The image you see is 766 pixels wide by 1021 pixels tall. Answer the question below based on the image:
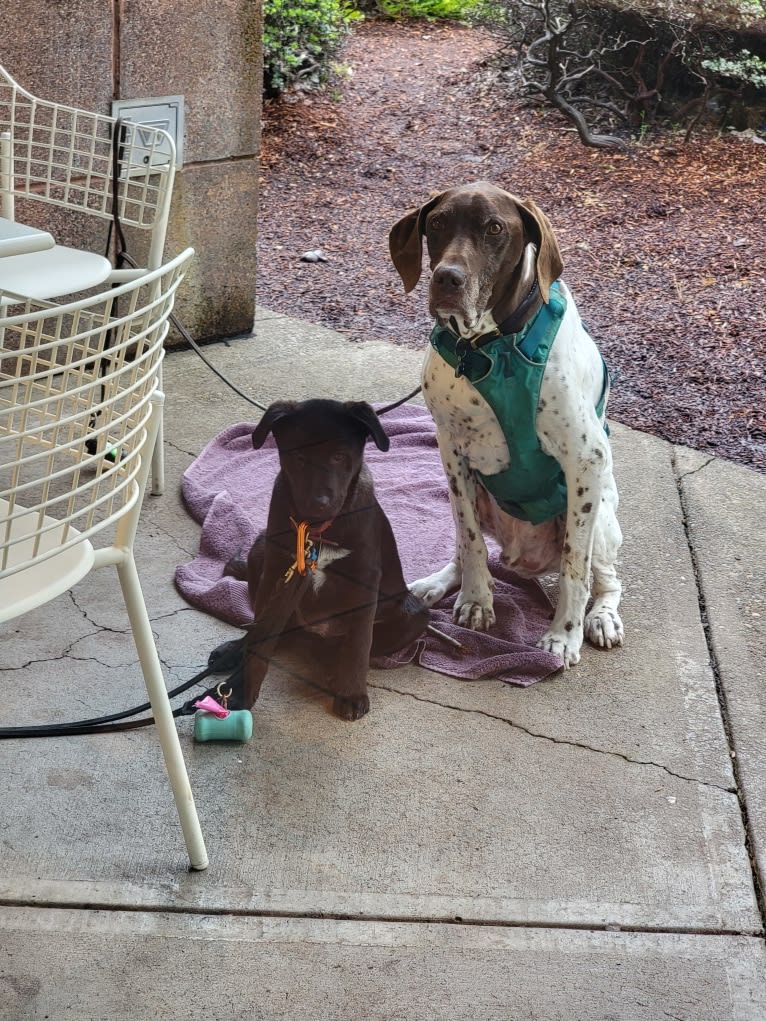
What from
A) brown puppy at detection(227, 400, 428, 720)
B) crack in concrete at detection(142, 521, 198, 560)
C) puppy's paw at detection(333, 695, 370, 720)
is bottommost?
crack in concrete at detection(142, 521, 198, 560)

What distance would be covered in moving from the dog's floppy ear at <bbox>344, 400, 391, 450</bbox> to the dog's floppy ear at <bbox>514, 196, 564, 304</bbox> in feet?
1.66

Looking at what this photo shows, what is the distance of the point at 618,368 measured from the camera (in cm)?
544

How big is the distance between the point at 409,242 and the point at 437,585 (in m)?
0.98

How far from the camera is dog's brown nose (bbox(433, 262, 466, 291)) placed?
2752 millimetres

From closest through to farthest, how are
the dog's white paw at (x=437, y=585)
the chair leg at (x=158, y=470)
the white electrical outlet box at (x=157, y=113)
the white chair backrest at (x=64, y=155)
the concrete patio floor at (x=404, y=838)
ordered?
the concrete patio floor at (x=404, y=838), the dog's white paw at (x=437, y=585), the white chair backrest at (x=64, y=155), the chair leg at (x=158, y=470), the white electrical outlet box at (x=157, y=113)

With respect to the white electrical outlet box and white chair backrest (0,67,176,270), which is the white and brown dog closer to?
white chair backrest (0,67,176,270)

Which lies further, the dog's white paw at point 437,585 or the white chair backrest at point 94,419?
the dog's white paw at point 437,585

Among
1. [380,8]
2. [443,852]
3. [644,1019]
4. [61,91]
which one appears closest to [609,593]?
[443,852]

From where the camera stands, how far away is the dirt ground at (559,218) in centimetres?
542

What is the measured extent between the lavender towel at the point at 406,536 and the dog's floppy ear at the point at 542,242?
3.12 feet

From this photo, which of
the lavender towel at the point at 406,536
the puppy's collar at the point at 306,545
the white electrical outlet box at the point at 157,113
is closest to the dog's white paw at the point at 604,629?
the lavender towel at the point at 406,536

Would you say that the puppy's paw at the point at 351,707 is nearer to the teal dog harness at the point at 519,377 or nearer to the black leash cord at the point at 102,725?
the black leash cord at the point at 102,725

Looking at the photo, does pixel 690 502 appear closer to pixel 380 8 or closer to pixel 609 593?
pixel 609 593

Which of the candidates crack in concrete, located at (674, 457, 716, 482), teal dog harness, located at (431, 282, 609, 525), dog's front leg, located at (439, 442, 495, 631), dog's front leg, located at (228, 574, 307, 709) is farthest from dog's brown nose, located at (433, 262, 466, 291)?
crack in concrete, located at (674, 457, 716, 482)
